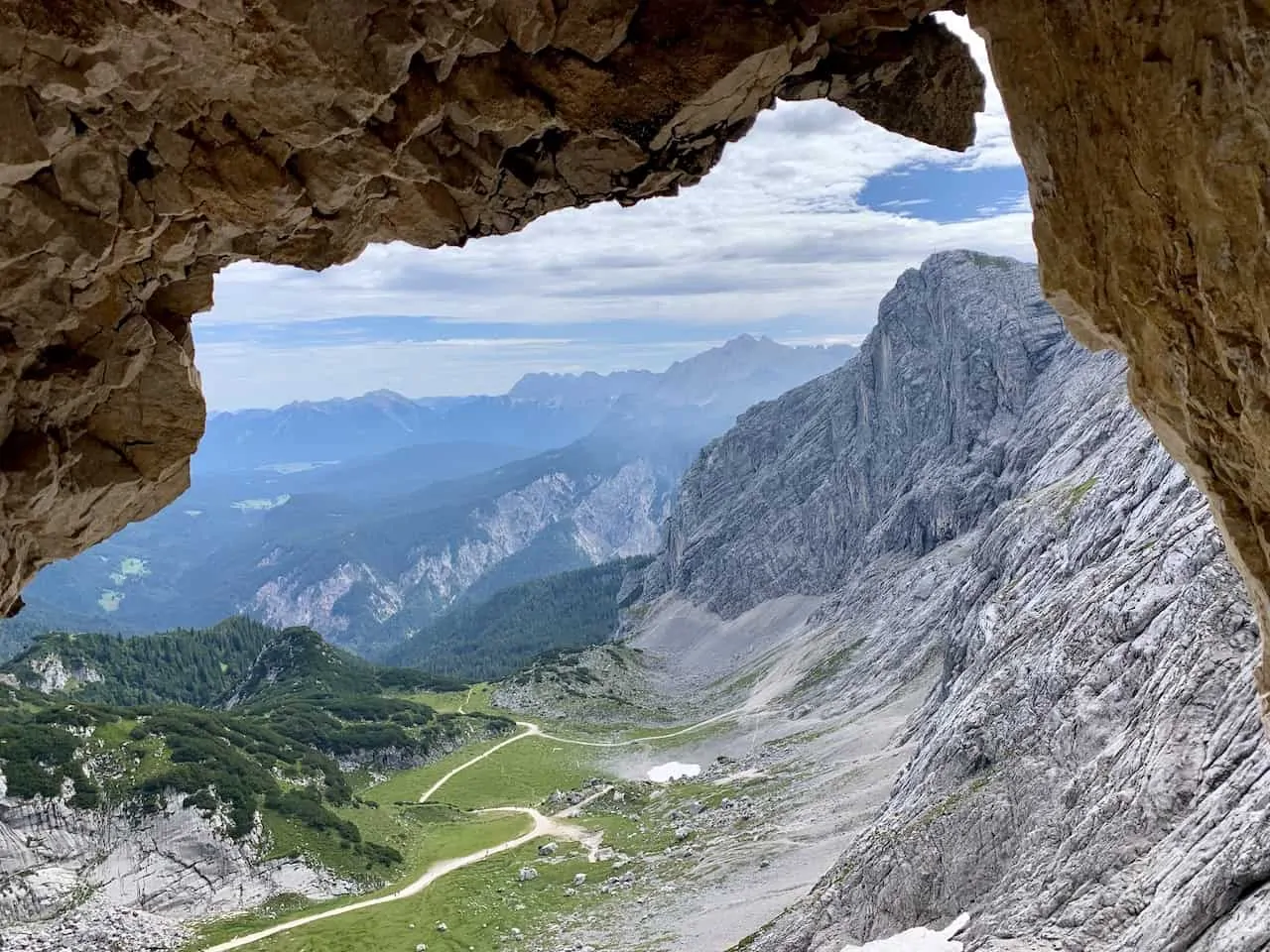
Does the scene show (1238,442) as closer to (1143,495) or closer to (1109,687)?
Result: (1109,687)

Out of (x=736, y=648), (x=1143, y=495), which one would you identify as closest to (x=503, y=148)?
(x=1143, y=495)

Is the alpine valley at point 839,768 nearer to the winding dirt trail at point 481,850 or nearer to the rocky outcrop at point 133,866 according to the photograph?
the rocky outcrop at point 133,866

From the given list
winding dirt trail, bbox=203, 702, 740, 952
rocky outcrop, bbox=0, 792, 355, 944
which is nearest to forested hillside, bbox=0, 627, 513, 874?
rocky outcrop, bbox=0, 792, 355, 944

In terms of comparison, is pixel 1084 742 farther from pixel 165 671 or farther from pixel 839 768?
pixel 165 671

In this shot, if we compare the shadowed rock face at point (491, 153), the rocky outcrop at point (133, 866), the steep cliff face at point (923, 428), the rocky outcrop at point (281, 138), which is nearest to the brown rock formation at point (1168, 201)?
the shadowed rock face at point (491, 153)

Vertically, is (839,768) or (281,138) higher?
(281,138)

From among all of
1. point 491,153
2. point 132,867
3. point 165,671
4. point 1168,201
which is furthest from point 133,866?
point 165,671
